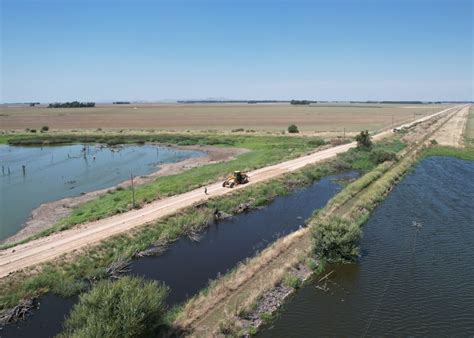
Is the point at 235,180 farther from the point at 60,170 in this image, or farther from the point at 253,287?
the point at 60,170

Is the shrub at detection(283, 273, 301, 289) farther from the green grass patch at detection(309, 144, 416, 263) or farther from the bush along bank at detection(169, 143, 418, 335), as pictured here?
the green grass patch at detection(309, 144, 416, 263)

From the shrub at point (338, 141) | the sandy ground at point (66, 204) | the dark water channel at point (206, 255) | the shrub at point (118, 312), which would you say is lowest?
the dark water channel at point (206, 255)

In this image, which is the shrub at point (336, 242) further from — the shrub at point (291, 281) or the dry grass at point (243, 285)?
the shrub at point (291, 281)

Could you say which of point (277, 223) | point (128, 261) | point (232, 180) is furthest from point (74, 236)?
point (232, 180)

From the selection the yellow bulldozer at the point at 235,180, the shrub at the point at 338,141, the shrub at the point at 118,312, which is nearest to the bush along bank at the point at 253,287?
the shrub at the point at 118,312

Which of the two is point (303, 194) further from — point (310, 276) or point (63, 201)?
point (63, 201)

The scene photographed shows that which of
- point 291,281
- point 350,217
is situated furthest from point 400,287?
point 350,217
